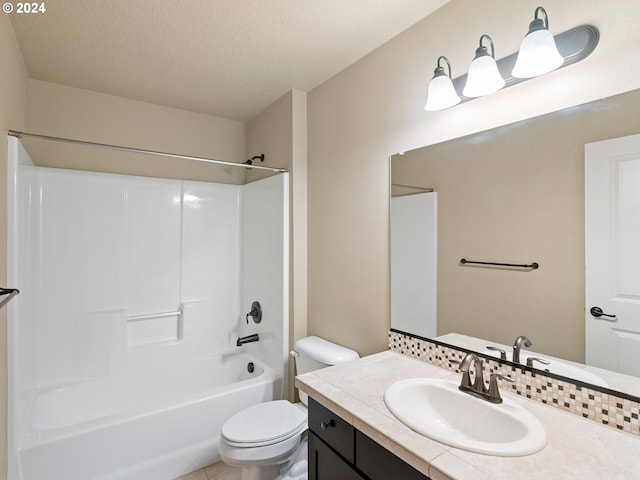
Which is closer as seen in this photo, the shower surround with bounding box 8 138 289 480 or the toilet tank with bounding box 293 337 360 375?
the shower surround with bounding box 8 138 289 480

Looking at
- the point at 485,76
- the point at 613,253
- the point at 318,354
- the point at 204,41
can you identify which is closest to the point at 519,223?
the point at 613,253

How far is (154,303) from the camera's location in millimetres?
2646

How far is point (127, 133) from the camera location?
264cm

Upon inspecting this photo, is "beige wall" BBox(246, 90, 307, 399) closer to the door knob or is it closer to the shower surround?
the shower surround

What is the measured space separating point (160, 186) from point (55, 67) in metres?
0.95

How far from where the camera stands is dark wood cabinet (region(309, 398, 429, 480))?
992mm

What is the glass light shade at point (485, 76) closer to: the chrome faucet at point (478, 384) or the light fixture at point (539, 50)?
the light fixture at point (539, 50)

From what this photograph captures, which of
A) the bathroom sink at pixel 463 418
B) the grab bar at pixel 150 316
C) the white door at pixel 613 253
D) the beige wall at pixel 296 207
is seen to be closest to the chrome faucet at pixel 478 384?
the bathroom sink at pixel 463 418

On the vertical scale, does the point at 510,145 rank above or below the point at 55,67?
below

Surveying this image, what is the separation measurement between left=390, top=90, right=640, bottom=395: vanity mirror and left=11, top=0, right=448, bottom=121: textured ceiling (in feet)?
2.42

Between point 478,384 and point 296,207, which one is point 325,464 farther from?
point 296,207

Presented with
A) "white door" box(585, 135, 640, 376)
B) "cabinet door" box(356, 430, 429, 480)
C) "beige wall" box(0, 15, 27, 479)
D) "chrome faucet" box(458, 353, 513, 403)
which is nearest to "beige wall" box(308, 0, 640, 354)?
"white door" box(585, 135, 640, 376)

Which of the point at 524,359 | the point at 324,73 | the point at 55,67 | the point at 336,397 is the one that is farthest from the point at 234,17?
the point at 524,359

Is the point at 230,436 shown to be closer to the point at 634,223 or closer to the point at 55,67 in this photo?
the point at 634,223
